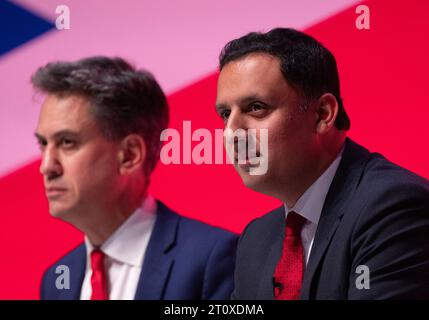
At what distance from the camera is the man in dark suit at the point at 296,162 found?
1917mm

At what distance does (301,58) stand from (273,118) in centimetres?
19

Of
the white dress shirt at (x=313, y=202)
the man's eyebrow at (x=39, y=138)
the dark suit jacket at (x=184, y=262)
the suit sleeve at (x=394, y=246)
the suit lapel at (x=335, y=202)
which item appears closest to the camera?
the suit sleeve at (x=394, y=246)

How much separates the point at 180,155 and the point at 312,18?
24.7 inches

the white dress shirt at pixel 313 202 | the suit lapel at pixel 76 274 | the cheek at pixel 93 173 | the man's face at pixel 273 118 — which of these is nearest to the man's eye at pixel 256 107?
the man's face at pixel 273 118

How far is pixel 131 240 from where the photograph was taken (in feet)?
7.50

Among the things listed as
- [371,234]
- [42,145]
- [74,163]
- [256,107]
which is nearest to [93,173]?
[74,163]

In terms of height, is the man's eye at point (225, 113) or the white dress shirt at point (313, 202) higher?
the man's eye at point (225, 113)

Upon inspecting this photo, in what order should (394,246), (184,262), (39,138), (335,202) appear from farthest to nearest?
(39,138) < (184,262) < (335,202) < (394,246)

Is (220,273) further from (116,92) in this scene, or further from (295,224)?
(116,92)

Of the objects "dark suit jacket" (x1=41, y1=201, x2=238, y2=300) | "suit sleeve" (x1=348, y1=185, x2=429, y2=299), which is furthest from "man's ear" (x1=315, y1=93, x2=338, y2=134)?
"dark suit jacket" (x1=41, y1=201, x2=238, y2=300)

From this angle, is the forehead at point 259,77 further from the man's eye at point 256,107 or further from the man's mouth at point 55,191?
the man's mouth at point 55,191

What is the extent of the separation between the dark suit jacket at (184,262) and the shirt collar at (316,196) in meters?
0.32

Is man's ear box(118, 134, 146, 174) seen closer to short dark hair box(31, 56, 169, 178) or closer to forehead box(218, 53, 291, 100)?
short dark hair box(31, 56, 169, 178)

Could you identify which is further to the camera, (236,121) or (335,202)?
(236,121)
